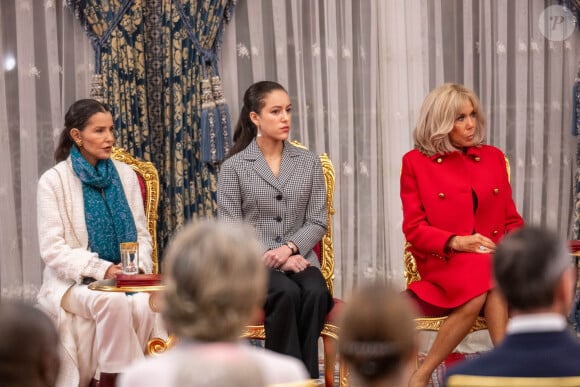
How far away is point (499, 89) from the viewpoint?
5996 mm

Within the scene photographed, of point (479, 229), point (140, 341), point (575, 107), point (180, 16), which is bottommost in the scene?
point (140, 341)

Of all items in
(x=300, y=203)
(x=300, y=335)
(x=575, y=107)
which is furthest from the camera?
(x=575, y=107)

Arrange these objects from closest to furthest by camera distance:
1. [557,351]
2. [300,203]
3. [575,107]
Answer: [557,351], [300,203], [575,107]

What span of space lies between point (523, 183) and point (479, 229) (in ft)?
4.38

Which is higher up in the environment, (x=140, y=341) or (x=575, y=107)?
(x=575, y=107)

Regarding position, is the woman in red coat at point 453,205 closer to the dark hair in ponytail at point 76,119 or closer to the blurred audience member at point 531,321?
the dark hair in ponytail at point 76,119

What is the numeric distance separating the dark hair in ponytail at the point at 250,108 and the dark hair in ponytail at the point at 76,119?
701mm

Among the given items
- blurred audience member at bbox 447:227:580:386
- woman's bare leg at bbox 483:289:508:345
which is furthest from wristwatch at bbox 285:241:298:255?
blurred audience member at bbox 447:227:580:386

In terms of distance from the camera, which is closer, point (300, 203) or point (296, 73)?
point (300, 203)

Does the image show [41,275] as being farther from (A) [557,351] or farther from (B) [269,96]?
(A) [557,351]

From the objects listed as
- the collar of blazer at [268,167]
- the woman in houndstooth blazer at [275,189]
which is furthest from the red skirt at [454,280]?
the collar of blazer at [268,167]

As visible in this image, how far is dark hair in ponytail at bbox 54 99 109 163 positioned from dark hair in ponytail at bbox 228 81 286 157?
27.6 inches

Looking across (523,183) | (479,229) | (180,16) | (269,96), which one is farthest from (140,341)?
(523,183)

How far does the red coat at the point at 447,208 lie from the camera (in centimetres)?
463
